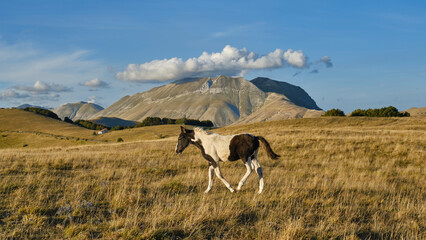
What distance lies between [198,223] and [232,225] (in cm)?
79

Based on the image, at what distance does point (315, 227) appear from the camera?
20.9 feet

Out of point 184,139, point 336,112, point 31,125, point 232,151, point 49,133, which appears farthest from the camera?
point 31,125

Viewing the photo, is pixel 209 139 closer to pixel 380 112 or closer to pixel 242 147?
pixel 242 147

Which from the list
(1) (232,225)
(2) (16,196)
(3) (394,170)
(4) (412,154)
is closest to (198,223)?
(1) (232,225)

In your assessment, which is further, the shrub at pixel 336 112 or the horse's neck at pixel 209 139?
the shrub at pixel 336 112

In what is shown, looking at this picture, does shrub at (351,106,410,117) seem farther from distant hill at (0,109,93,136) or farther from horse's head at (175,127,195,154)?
distant hill at (0,109,93,136)

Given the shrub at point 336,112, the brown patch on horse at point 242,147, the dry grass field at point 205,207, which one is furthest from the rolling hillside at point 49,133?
the brown patch on horse at point 242,147

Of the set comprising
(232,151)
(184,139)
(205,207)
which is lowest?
(205,207)

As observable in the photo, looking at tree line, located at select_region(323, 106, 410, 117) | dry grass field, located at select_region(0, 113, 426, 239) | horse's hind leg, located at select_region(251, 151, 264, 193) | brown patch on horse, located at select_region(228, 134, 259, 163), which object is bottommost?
dry grass field, located at select_region(0, 113, 426, 239)

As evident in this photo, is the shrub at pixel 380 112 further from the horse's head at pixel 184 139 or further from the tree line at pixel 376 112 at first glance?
the horse's head at pixel 184 139

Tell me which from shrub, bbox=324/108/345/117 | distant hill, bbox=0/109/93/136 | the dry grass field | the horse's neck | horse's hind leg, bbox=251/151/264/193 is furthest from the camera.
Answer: distant hill, bbox=0/109/93/136

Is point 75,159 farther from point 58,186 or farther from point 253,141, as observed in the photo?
point 253,141

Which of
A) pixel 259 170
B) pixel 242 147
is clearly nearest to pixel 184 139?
pixel 242 147

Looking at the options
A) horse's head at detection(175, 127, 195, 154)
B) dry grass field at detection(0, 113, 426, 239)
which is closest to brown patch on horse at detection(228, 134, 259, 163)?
dry grass field at detection(0, 113, 426, 239)
